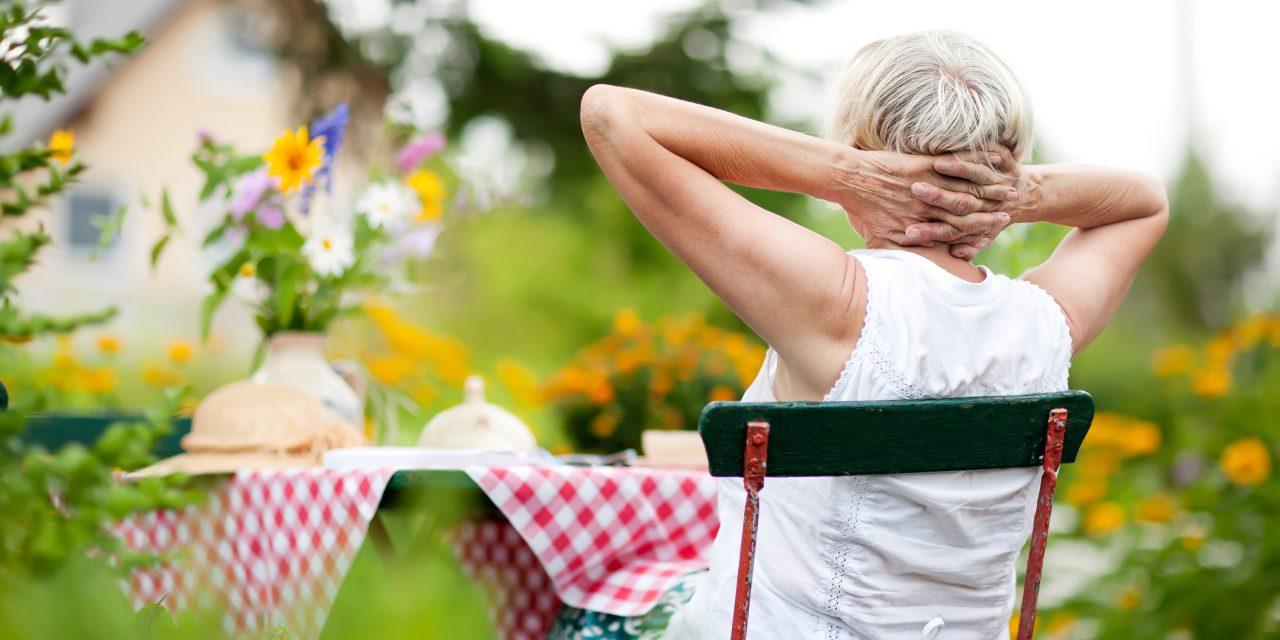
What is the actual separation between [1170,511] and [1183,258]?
15.5m

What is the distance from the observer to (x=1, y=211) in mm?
1239

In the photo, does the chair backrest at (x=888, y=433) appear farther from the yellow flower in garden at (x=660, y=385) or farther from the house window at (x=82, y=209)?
the house window at (x=82, y=209)

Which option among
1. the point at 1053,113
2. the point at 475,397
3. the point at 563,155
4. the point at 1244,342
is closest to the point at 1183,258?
the point at 1053,113

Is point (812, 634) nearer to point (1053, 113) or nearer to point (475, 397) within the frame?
point (475, 397)

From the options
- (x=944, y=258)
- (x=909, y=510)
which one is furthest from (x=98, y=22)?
(x=909, y=510)

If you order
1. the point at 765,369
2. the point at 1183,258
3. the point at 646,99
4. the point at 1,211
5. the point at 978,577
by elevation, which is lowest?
the point at 1183,258

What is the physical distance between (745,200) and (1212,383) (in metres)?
3.40

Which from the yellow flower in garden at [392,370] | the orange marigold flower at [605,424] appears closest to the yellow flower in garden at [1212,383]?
the orange marigold flower at [605,424]

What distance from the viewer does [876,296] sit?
1.49 metres

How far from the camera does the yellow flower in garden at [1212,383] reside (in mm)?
4277

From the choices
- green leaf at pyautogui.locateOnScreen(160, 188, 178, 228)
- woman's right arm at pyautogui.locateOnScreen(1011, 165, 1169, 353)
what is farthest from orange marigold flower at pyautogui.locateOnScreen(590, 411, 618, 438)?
woman's right arm at pyautogui.locateOnScreen(1011, 165, 1169, 353)

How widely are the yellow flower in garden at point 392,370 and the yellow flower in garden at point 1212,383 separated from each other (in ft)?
9.22

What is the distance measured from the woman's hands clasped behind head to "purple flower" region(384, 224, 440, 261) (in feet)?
4.18

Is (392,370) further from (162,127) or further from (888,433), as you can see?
(162,127)
